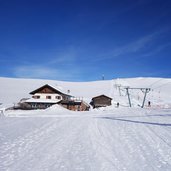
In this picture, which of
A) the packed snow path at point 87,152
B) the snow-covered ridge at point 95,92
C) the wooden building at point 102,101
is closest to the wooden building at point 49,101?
the snow-covered ridge at point 95,92

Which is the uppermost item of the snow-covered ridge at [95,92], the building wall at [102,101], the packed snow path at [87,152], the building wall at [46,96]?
the snow-covered ridge at [95,92]

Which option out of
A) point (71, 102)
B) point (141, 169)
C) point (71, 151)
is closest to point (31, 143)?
point (71, 151)

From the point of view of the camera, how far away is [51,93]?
6312cm

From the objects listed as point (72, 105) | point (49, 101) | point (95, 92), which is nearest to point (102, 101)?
point (72, 105)

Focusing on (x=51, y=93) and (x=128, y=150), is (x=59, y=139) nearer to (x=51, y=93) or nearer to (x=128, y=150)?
(x=128, y=150)

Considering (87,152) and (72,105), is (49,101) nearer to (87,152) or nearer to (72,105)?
(72,105)

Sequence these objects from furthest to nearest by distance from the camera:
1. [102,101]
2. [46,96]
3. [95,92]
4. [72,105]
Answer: [95,92] → [102,101] → [46,96] → [72,105]

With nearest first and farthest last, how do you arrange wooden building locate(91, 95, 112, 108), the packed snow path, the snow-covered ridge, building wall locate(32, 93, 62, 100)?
the packed snow path, building wall locate(32, 93, 62, 100), wooden building locate(91, 95, 112, 108), the snow-covered ridge

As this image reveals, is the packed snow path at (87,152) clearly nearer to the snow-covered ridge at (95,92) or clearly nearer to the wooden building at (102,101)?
the snow-covered ridge at (95,92)

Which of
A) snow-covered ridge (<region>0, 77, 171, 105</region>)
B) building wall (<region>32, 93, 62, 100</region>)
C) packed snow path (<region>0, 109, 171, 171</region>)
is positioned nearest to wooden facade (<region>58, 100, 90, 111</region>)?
building wall (<region>32, 93, 62, 100</region>)

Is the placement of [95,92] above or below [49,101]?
above

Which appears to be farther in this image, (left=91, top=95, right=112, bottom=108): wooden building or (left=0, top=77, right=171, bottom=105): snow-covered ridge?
(left=0, top=77, right=171, bottom=105): snow-covered ridge

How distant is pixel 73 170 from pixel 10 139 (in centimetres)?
613

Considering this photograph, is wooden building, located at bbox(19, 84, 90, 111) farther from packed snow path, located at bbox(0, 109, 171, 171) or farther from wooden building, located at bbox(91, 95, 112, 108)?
packed snow path, located at bbox(0, 109, 171, 171)
